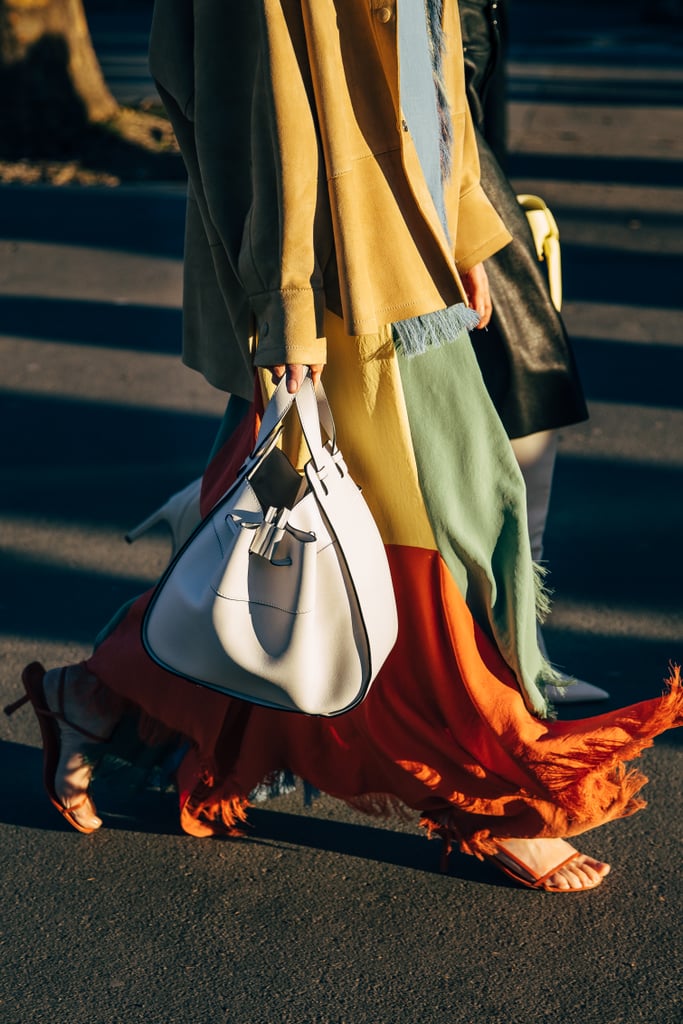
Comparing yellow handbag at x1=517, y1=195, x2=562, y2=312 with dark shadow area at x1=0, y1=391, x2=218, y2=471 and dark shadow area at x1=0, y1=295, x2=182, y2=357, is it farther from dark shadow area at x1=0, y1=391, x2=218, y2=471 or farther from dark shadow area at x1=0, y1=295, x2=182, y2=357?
dark shadow area at x1=0, y1=295, x2=182, y2=357

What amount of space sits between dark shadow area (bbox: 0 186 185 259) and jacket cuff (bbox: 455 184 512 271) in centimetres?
480

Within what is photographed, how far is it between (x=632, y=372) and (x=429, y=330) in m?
3.47

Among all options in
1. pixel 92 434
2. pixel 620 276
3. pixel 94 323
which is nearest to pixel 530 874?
pixel 92 434

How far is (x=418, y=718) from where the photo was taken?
Result: 2.35 metres

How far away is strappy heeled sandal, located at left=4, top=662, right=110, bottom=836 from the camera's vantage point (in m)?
2.61

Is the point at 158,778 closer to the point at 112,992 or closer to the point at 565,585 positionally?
the point at 112,992

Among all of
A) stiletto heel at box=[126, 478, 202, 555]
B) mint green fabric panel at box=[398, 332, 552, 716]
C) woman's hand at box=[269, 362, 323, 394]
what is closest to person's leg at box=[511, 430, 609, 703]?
mint green fabric panel at box=[398, 332, 552, 716]

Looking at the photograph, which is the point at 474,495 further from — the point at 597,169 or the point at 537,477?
the point at 597,169

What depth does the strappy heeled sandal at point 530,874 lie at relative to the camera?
2482mm

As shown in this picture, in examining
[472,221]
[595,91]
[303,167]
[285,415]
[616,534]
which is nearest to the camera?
[303,167]

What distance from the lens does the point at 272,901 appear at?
248 centimetres

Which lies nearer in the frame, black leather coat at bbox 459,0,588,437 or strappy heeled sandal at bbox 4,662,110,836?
strappy heeled sandal at bbox 4,662,110,836

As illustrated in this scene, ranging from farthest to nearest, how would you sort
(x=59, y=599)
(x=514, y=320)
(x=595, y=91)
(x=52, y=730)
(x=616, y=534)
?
(x=595, y=91)
(x=616, y=534)
(x=59, y=599)
(x=514, y=320)
(x=52, y=730)

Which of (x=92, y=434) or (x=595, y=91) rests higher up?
(x=92, y=434)
